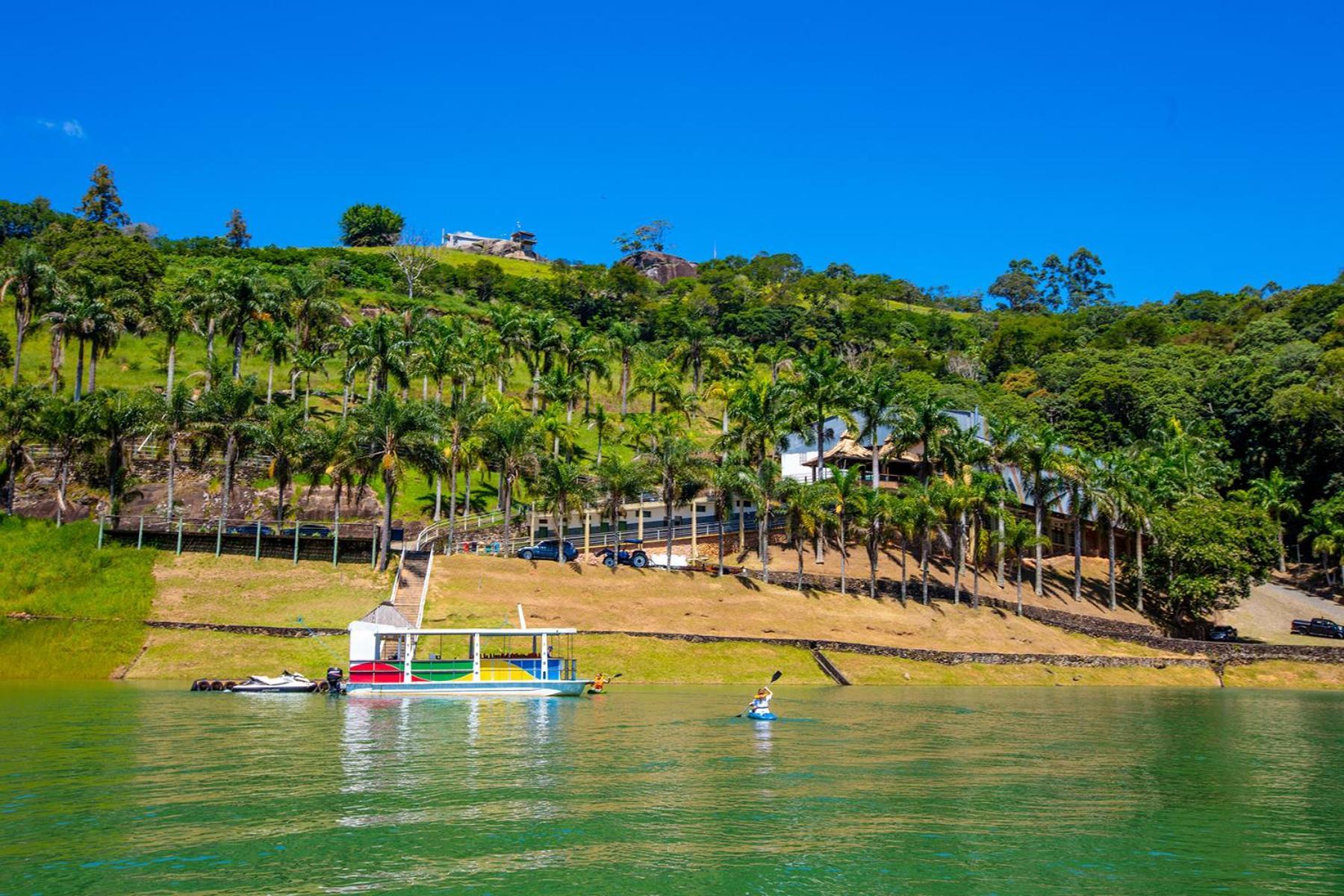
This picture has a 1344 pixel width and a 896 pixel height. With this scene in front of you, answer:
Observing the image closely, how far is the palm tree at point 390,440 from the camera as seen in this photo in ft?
216

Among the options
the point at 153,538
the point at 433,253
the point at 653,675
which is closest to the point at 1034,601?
the point at 653,675

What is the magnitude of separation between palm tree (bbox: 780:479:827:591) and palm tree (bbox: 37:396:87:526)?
48922 mm

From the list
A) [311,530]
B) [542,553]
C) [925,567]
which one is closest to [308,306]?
[311,530]

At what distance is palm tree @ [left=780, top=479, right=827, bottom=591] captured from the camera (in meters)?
71.8

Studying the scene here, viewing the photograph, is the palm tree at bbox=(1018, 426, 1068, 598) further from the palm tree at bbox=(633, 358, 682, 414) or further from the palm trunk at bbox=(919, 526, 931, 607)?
the palm tree at bbox=(633, 358, 682, 414)

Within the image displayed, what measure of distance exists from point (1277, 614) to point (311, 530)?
258 ft

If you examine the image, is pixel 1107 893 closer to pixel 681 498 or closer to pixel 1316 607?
pixel 681 498

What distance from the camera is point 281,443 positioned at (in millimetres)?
71625

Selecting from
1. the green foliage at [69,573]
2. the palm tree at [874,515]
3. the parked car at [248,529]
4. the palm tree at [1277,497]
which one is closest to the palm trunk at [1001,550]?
the palm tree at [874,515]

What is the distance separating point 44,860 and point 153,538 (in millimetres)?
50341

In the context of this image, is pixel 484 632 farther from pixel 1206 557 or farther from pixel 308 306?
pixel 1206 557

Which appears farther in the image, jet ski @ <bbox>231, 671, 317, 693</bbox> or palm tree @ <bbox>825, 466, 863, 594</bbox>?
palm tree @ <bbox>825, 466, 863, 594</bbox>

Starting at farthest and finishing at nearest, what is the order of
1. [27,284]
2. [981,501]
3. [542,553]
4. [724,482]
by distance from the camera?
[27,284]
[981,501]
[724,482]
[542,553]

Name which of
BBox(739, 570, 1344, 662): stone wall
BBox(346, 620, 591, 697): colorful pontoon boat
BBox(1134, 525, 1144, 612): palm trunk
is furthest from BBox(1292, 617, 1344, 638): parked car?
BBox(346, 620, 591, 697): colorful pontoon boat
